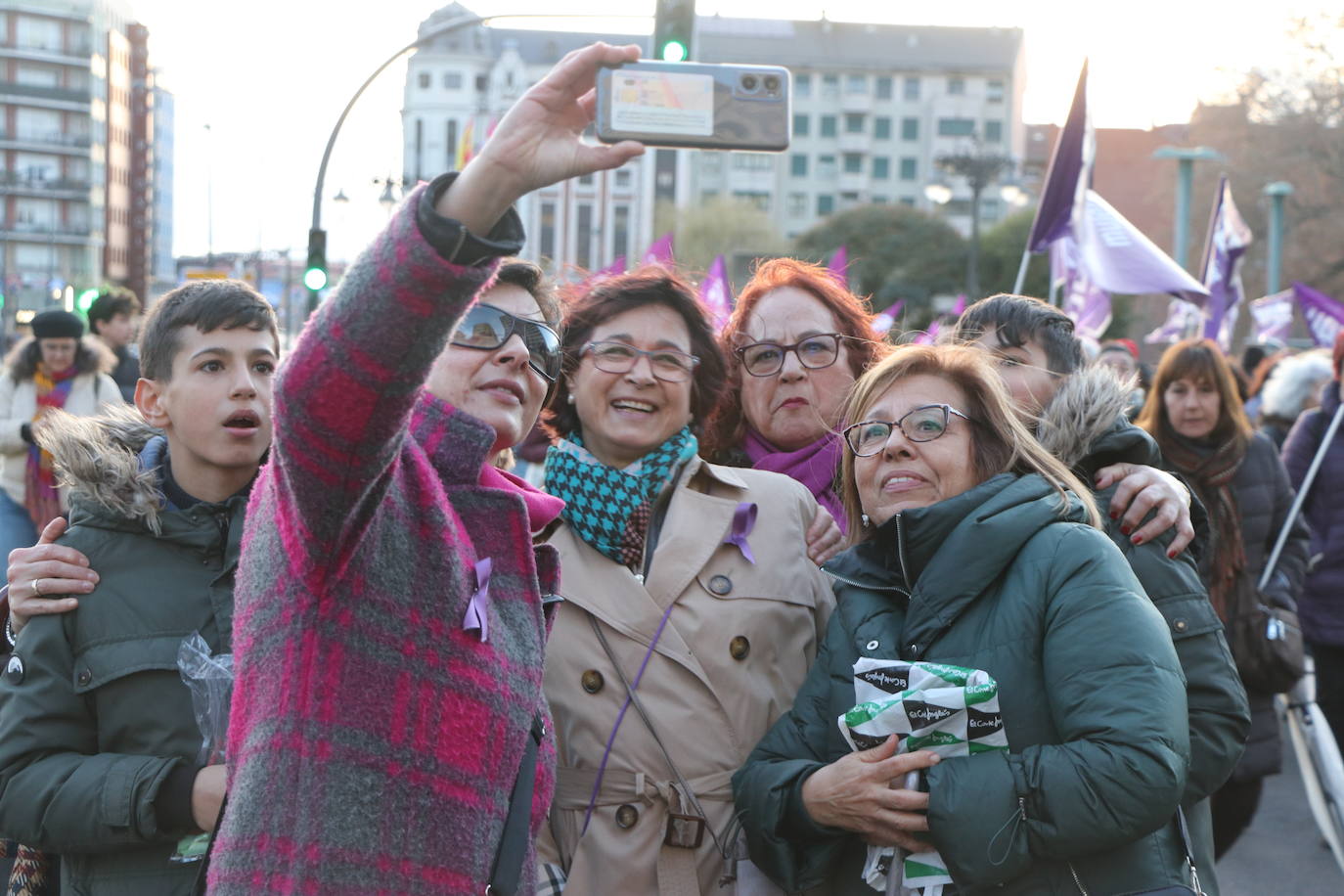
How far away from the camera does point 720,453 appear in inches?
165

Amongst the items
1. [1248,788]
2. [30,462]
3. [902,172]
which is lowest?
[1248,788]

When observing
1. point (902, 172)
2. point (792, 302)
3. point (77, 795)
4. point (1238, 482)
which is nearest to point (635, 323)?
point (792, 302)

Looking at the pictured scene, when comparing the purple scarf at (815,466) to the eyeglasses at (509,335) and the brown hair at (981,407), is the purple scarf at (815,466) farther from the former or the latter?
the eyeglasses at (509,335)

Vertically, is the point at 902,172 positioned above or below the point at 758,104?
above

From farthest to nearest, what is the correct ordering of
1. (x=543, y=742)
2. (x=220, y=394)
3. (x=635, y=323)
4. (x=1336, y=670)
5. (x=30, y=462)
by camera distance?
(x=30, y=462) < (x=1336, y=670) < (x=635, y=323) < (x=220, y=394) < (x=543, y=742)

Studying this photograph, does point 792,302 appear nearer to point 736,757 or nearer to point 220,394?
point 736,757

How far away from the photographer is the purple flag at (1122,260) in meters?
8.29

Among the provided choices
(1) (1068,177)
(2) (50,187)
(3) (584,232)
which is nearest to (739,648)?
(1) (1068,177)

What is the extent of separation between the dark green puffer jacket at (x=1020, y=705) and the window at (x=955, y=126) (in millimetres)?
99180

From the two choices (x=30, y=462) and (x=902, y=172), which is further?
(x=902, y=172)

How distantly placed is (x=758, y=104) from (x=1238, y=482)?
4069mm

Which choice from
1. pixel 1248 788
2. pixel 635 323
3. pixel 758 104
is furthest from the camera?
pixel 1248 788

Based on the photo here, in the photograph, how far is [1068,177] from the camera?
9062mm

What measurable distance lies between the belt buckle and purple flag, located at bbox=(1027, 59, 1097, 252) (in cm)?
676
